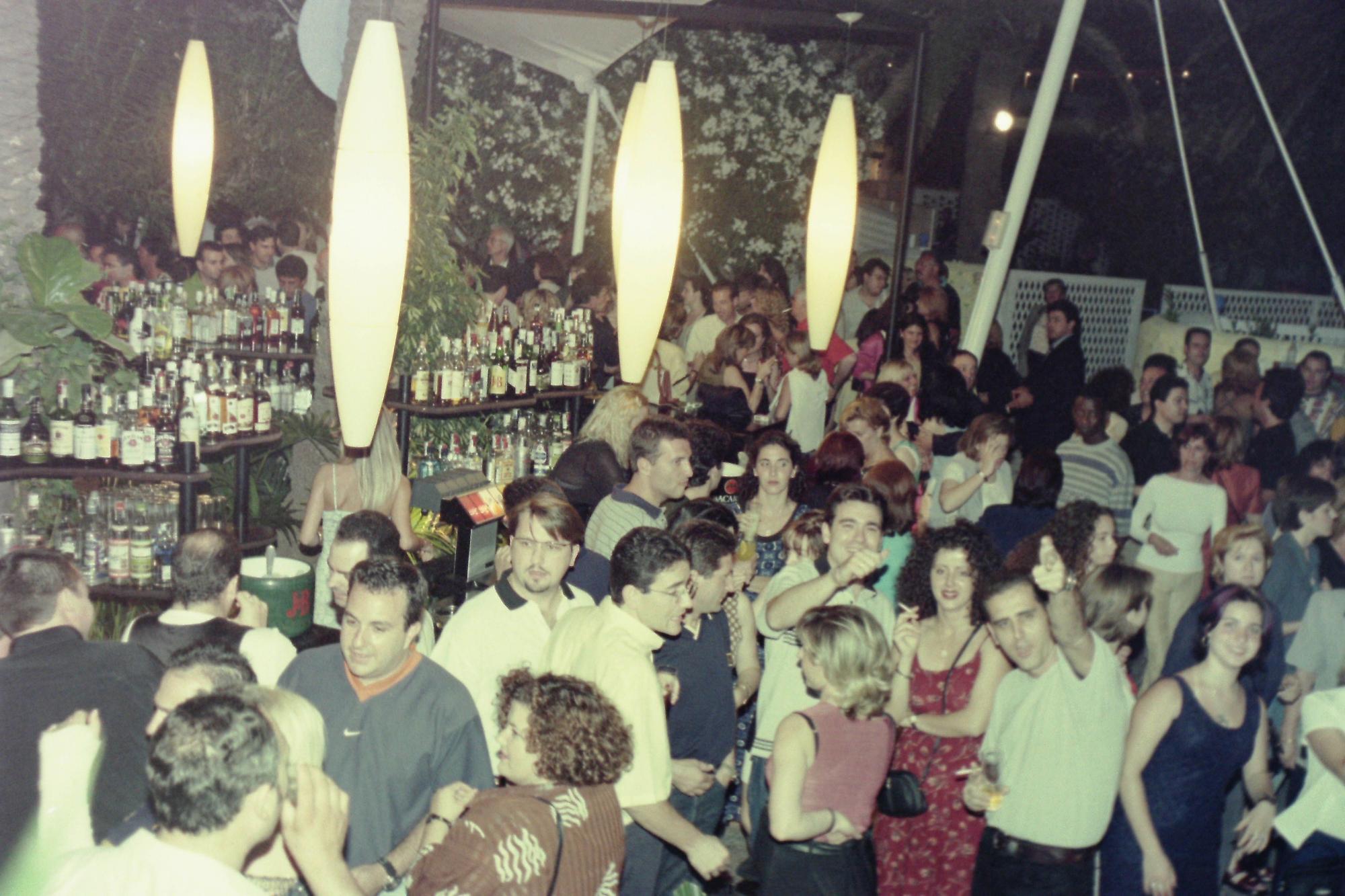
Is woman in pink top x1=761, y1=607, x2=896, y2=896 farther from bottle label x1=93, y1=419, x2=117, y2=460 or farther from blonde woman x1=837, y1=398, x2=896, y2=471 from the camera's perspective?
bottle label x1=93, y1=419, x2=117, y2=460

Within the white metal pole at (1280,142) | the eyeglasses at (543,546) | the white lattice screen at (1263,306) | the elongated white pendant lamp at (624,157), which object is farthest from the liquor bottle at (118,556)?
the white lattice screen at (1263,306)

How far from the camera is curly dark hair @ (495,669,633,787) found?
8.95ft

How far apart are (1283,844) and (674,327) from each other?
5.86 m

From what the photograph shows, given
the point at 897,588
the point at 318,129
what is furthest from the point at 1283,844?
the point at 318,129

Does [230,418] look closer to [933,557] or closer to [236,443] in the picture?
[236,443]

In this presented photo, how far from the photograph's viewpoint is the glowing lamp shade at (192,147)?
21.5ft

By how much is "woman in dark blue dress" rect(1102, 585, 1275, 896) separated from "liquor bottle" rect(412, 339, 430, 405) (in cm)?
391

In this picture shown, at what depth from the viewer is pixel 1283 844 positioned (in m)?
4.07

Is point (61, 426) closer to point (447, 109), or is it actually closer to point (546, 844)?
point (447, 109)

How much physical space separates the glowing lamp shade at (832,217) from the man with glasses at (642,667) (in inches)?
63.1

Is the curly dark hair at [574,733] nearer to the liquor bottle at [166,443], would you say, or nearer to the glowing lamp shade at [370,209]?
the glowing lamp shade at [370,209]

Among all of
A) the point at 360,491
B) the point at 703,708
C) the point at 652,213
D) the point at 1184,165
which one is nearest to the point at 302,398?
the point at 360,491

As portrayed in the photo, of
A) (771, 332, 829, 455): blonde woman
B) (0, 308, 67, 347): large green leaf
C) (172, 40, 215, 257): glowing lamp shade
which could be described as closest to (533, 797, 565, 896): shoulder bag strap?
(0, 308, 67, 347): large green leaf

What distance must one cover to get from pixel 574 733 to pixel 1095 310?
495 inches
